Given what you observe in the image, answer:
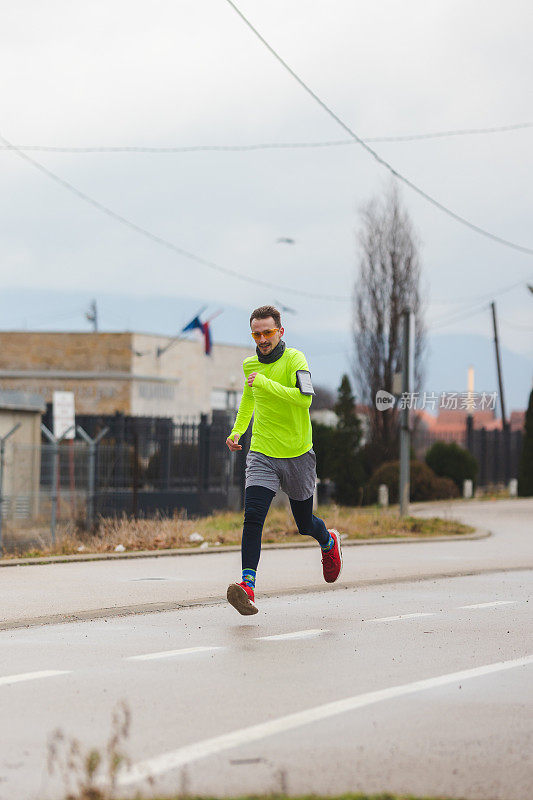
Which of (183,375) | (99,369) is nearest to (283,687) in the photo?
(99,369)

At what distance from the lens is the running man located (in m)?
8.89

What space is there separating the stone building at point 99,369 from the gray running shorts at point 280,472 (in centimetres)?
4678

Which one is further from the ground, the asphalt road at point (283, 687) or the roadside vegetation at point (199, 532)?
the roadside vegetation at point (199, 532)

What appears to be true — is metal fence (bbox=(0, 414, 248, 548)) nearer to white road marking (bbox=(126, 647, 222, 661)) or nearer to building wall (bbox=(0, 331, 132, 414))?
white road marking (bbox=(126, 647, 222, 661))

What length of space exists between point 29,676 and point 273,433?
3.05m

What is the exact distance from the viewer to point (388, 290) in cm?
3984

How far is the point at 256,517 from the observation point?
9039 mm

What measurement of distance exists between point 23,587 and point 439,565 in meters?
4.90

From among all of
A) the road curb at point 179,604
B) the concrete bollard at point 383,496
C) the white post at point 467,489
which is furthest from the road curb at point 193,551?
the white post at point 467,489

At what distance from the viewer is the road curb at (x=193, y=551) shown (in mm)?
13336

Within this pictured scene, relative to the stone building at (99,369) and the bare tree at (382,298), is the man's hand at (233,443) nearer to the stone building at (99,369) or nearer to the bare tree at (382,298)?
the bare tree at (382,298)

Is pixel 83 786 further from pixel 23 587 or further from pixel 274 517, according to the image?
pixel 274 517

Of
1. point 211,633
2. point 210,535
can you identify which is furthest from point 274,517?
point 211,633

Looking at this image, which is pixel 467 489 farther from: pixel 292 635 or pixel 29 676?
pixel 29 676
